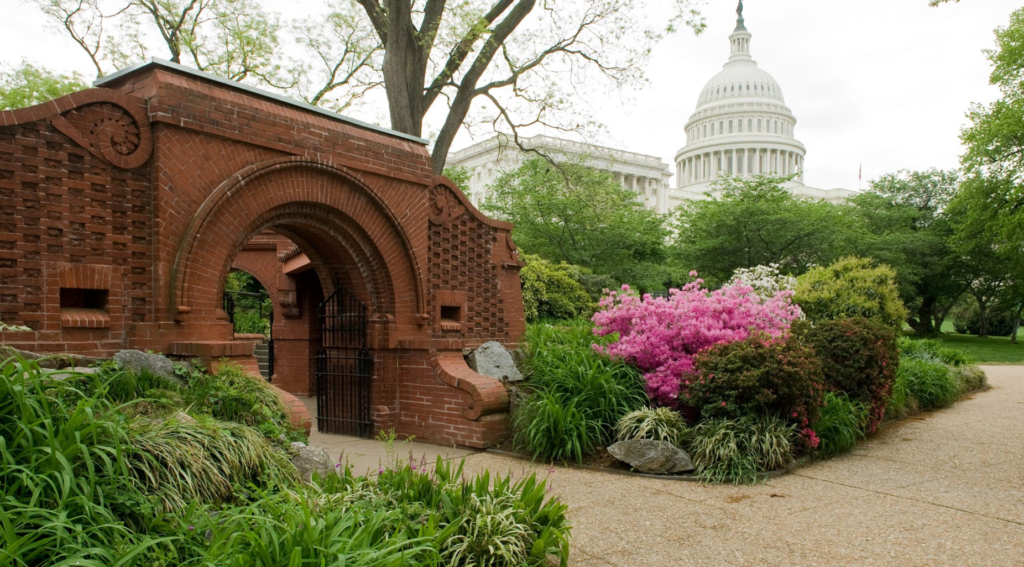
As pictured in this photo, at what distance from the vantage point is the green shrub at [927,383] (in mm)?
12180

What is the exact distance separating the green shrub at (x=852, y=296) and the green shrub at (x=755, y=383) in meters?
6.59

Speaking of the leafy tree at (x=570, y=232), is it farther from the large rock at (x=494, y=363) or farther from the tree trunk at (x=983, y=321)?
the tree trunk at (x=983, y=321)

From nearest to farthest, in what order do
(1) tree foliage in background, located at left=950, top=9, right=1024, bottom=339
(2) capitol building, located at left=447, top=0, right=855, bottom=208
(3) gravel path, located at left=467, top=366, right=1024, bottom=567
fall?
1. (3) gravel path, located at left=467, top=366, right=1024, bottom=567
2. (1) tree foliage in background, located at left=950, top=9, right=1024, bottom=339
3. (2) capitol building, located at left=447, top=0, right=855, bottom=208

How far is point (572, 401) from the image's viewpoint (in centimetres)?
764

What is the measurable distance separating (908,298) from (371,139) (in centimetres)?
3845

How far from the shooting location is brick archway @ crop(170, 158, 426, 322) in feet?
20.6

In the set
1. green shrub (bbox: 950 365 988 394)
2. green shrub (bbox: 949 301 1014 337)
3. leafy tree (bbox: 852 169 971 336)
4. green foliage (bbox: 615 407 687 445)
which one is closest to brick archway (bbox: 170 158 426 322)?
green foliage (bbox: 615 407 687 445)

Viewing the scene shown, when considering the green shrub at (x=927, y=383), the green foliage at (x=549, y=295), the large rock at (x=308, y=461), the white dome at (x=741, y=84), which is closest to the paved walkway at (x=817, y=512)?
the large rock at (x=308, y=461)

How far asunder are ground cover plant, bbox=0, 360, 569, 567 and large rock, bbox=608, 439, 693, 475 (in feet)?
8.15

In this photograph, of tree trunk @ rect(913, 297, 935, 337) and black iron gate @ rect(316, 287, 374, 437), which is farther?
tree trunk @ rect(913, 297, 935, 337)

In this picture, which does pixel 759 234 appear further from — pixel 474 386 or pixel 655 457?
pixel 655 457

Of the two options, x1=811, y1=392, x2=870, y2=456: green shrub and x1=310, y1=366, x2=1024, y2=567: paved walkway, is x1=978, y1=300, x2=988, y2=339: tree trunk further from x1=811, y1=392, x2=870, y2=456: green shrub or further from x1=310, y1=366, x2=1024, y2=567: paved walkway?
x1=811, y1=392, x2=870, y2=456: green shrub

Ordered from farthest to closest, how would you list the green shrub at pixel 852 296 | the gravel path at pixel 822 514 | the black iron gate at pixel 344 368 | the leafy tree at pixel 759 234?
the leafy tree at pixel 759 234 < the green shrub at pixel 852 296 < the black iron gate at pixel 344 368 < the gravel path at pixel 822 514

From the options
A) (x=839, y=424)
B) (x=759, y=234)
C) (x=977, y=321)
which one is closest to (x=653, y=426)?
(x=839, y=424)
